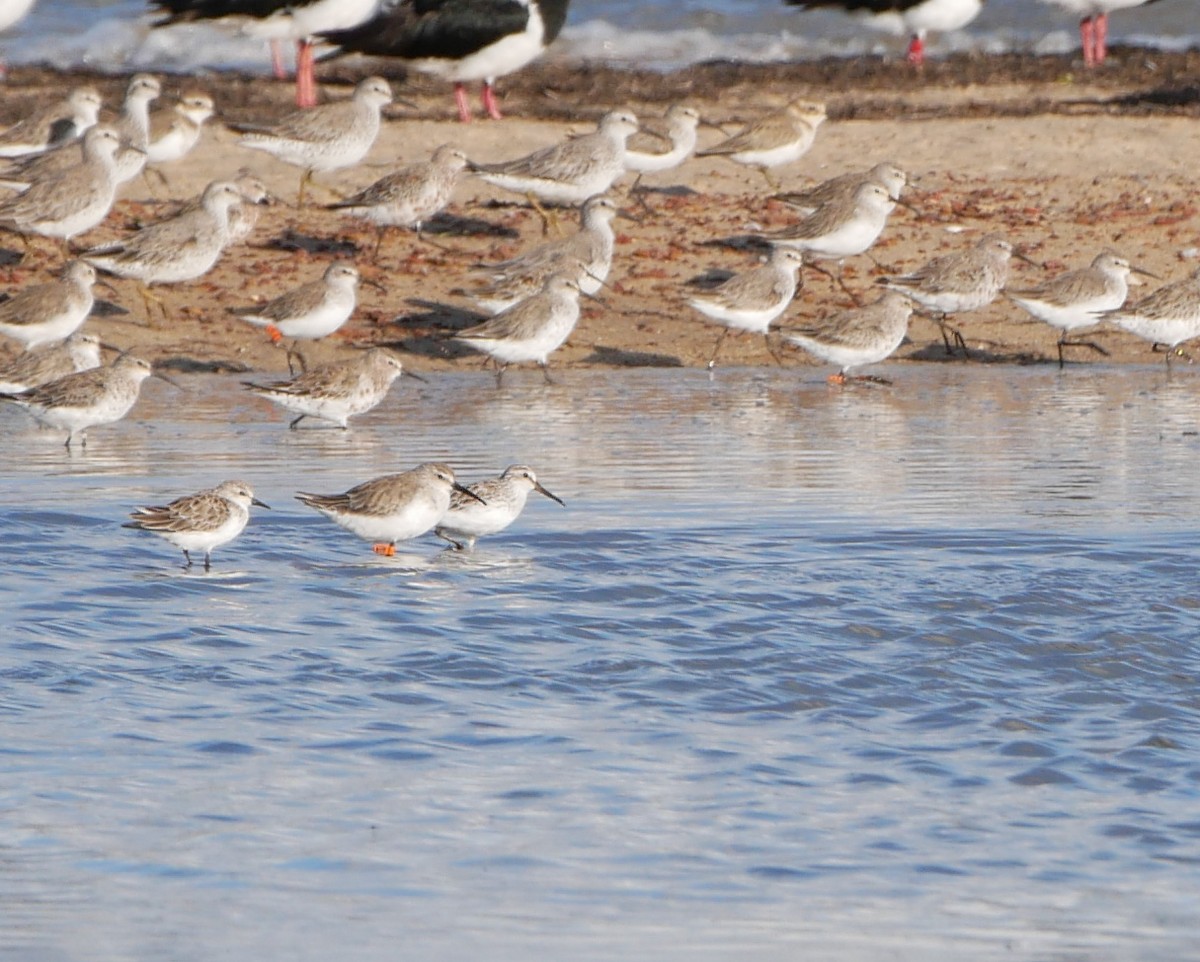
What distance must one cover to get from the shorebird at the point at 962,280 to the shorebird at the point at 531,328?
2.49 m

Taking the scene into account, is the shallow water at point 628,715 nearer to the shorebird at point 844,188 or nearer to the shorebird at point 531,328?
the shorebird at point 531,328

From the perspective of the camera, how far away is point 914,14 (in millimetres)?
25328

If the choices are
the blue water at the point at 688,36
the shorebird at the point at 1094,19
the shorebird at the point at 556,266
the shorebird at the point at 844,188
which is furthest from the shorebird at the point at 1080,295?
the blue water at the point at 688,36

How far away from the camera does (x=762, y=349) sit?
16.1 meters

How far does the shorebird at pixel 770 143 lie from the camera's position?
18.7 meters

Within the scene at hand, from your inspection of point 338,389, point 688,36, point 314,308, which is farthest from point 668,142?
point 688,36

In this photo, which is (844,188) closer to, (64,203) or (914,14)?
(64,203)

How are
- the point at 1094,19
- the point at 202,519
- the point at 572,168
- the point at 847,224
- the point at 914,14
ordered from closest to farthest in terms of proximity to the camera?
the point at 202,519, the point at 847,224, the point at 572,168, the point at 914,14, the point at 1094,19

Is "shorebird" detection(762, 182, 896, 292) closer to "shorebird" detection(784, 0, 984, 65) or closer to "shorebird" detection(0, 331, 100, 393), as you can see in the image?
"shorebird" detection(0, 331, 100, 393)

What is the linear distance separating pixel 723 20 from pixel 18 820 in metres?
26.0

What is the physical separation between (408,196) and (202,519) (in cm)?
848

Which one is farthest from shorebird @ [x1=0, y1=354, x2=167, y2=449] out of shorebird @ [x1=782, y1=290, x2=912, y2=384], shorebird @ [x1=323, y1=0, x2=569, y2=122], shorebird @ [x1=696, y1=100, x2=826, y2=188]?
shorebird @ [x1=323, y1=0, x2=569, y2=122]

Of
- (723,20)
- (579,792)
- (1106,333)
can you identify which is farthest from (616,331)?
(723,20)

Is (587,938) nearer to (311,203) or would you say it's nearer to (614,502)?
(614,502)
